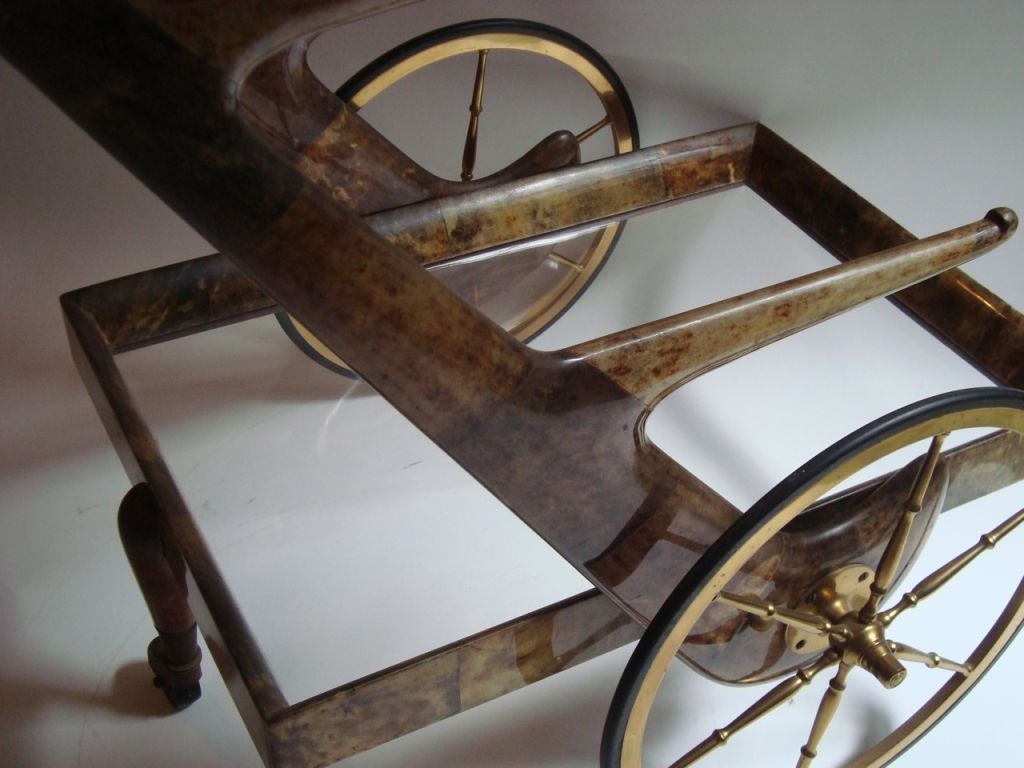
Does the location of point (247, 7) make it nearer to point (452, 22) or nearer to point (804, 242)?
point (452, 22)

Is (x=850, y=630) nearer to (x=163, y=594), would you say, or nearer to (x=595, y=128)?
(x=163, y=594)

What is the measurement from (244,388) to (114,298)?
1.09 ft

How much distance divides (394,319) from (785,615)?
1.16ft

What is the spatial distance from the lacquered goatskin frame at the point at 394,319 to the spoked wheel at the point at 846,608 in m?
0.01

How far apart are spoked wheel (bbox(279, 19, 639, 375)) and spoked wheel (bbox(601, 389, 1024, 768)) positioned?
453 mm

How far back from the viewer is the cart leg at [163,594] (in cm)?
84

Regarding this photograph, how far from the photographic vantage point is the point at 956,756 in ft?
3.36

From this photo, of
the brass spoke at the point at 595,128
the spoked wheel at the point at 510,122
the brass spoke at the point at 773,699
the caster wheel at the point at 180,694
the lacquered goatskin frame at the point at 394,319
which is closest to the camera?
the lacquered goatskin frame at the point at 394,319

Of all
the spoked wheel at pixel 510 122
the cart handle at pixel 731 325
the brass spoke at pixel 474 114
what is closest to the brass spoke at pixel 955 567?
the cart handle at pixel 731 325

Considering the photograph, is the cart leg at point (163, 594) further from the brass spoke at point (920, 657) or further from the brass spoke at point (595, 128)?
the brass spoke at point (595, 128)

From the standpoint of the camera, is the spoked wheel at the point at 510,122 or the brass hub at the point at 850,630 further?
the spoked wheel at the point at 510,122

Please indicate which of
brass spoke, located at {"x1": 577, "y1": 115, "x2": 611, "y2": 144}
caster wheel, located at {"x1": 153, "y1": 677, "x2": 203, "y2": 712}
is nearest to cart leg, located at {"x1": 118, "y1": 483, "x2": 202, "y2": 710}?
caster wheel, located at {"x1": 153, "y1": 677, "x2": 203, "y2": 712}

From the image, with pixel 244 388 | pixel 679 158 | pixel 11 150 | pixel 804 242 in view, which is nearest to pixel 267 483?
pixel 244 388

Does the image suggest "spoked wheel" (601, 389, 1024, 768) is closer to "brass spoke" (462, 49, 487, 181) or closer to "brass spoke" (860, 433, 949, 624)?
"brass spoke" (860, 433, 949, 624)
